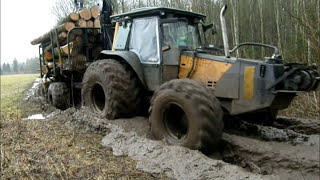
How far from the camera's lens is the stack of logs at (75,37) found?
880 centimetres

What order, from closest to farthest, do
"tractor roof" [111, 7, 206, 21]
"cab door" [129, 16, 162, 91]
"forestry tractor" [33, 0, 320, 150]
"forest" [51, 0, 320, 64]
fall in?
"forestry tractor" [33, 0, 320, 150]
"tractor roof" [111, 7, 206, 21]
"cab door" [129, 16, 162, 91]
"forest" [51, 0, 320, 64]

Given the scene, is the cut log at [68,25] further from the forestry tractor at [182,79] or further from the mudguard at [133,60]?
the mudguard at [133,60]

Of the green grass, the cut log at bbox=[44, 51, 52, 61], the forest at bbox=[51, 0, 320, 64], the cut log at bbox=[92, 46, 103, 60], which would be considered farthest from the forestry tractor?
the forest at bbox=[51, 0, 320, 64]

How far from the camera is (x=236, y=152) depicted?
15.9 feet

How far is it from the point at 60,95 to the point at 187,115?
550 cm

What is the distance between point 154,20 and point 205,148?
2.61 m

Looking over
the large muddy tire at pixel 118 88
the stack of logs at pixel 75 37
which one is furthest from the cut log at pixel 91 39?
the large muddy tire at pixel 118 88

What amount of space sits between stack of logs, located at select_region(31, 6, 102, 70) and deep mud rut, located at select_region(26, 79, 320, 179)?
3128 millimetres

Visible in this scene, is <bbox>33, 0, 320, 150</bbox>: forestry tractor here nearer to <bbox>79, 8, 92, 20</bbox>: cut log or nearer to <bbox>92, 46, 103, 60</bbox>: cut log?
<bbox>92, 46, 103, 60</bbox>: cut log

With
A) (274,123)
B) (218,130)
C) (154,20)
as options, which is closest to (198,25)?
(154,20)

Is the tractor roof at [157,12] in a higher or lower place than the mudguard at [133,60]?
higher

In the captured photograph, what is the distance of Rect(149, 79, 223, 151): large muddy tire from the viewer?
15.0ft

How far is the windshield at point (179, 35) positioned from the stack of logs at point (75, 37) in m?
3.37

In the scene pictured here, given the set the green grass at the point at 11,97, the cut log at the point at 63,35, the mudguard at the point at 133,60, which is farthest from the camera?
the green grass at the point at 11,97
